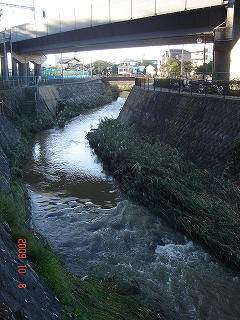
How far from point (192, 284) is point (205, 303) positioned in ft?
2.27

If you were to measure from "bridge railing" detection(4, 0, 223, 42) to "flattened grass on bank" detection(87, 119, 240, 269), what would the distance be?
11120mm

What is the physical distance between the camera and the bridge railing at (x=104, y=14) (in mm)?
23984

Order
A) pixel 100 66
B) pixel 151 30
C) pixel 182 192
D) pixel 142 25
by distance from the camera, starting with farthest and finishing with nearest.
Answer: pixel 100 66 → pixel 142 25 → pixel 151 30 → pixel 182 192

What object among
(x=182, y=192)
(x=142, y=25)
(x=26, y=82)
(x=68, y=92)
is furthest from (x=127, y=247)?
(x=68, y=92)

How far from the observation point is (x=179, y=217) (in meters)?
11.5

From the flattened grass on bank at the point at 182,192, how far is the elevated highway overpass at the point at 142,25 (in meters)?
9.29

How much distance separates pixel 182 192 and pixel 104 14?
23390mm

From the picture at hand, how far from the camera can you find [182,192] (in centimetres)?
1235

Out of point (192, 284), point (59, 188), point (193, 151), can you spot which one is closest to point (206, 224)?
point (192, 284)

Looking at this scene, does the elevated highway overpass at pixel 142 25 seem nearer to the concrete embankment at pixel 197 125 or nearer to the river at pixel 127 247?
the concrete embankment at pixel 197 125

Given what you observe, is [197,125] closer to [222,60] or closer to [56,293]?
[222,60]

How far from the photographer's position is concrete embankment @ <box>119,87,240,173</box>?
14.6 meters

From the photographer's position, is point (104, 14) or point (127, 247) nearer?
point (127, 247)
